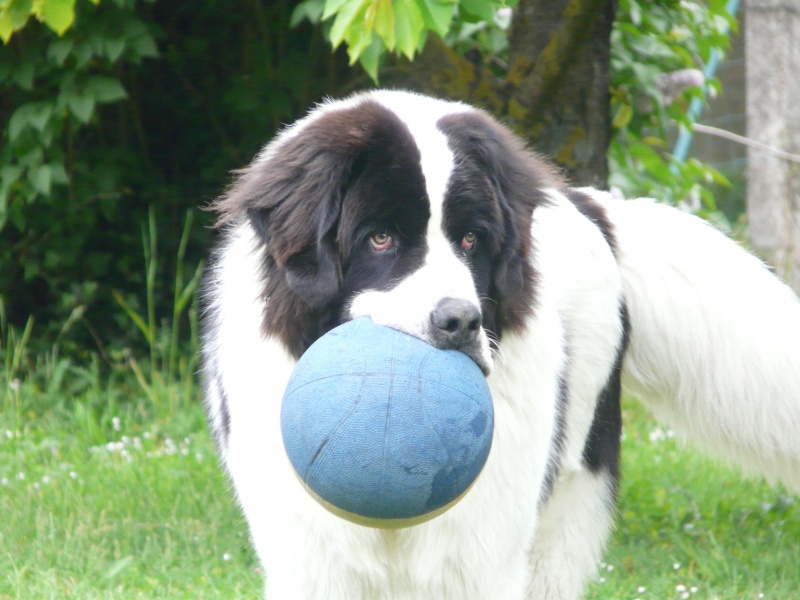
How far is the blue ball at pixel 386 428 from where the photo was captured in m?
2.28

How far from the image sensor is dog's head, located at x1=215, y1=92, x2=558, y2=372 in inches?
98.5

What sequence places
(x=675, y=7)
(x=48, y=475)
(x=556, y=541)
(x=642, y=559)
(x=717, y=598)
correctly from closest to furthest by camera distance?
(x=556, y=541) < (x=717, y=598) < (x=642, y=559) < (x=48, y=475) < (x=675, y=7)

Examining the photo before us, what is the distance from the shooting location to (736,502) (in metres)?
4.53

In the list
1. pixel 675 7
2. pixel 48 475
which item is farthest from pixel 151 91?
pixel 675 7

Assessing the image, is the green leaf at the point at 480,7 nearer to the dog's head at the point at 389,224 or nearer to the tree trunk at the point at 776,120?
the dog's head at the point at 389,224

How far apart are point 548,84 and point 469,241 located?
6.78 feet

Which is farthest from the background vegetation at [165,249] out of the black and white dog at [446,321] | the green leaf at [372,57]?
the black and white dog at [446,321]

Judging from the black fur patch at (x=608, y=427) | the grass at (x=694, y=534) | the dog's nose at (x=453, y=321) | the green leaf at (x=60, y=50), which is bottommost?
the grass at (x=694, y=534)

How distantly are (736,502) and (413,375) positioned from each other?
273 centimetres

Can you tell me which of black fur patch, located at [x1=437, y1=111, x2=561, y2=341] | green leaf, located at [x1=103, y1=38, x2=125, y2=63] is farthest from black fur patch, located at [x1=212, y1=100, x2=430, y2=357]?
green leaf, located at [x1=103, y1=38, x2=125, y2=63]

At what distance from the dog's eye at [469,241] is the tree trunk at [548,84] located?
1.92 m

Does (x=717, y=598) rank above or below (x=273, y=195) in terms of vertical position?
below

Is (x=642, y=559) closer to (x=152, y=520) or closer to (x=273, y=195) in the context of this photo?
(x=152, y=520)

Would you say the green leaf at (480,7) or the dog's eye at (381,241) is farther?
the green leaf at (480,7)
